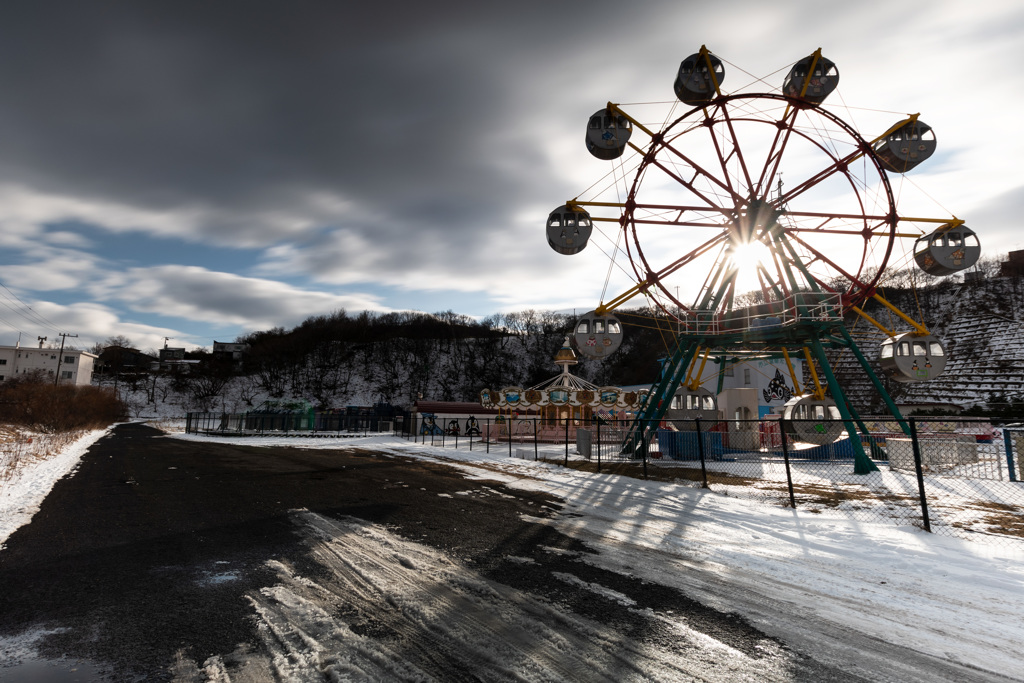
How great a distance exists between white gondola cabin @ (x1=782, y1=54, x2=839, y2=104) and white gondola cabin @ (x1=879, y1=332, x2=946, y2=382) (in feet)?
30.3

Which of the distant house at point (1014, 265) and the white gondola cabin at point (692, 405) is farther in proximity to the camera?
the distant house at point (1014, 265)

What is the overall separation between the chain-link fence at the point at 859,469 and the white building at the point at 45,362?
352ft

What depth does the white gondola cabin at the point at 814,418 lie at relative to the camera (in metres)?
16.7

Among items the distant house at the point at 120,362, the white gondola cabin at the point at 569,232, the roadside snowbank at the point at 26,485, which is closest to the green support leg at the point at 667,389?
the white gondola cabin at the point at 569,232

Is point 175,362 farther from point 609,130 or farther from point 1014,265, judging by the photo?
point 1014,265

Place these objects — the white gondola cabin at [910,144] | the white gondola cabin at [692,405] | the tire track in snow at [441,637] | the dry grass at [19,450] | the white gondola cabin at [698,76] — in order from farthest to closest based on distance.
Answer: the white gondola cabin at [692,405] → the white gondola cabin at [698,76] → the white gondola cabin at [910,144] → the dry grass at [19,450] → the tire track in snow at [441,637]

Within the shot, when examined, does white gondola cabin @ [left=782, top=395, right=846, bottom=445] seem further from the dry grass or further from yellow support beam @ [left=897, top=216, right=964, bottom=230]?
the dry grass

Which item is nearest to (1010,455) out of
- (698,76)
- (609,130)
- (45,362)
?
(698,76)

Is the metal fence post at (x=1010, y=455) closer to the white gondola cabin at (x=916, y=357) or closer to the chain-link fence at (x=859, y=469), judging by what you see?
the chain-link fence at (x=859, y=469)

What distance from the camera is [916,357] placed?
56.9 ft

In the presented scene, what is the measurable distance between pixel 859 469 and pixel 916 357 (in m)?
5.09

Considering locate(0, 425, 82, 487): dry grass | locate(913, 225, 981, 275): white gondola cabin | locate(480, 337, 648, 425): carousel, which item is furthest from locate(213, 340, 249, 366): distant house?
locate(913, 225, 981, 275): white gondola cabin

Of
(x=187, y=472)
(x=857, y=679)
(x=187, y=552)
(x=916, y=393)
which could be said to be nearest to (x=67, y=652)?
(x=187, y=552)

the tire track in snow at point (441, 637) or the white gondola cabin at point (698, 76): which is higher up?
the white gondola cabin at point (698, 76)
